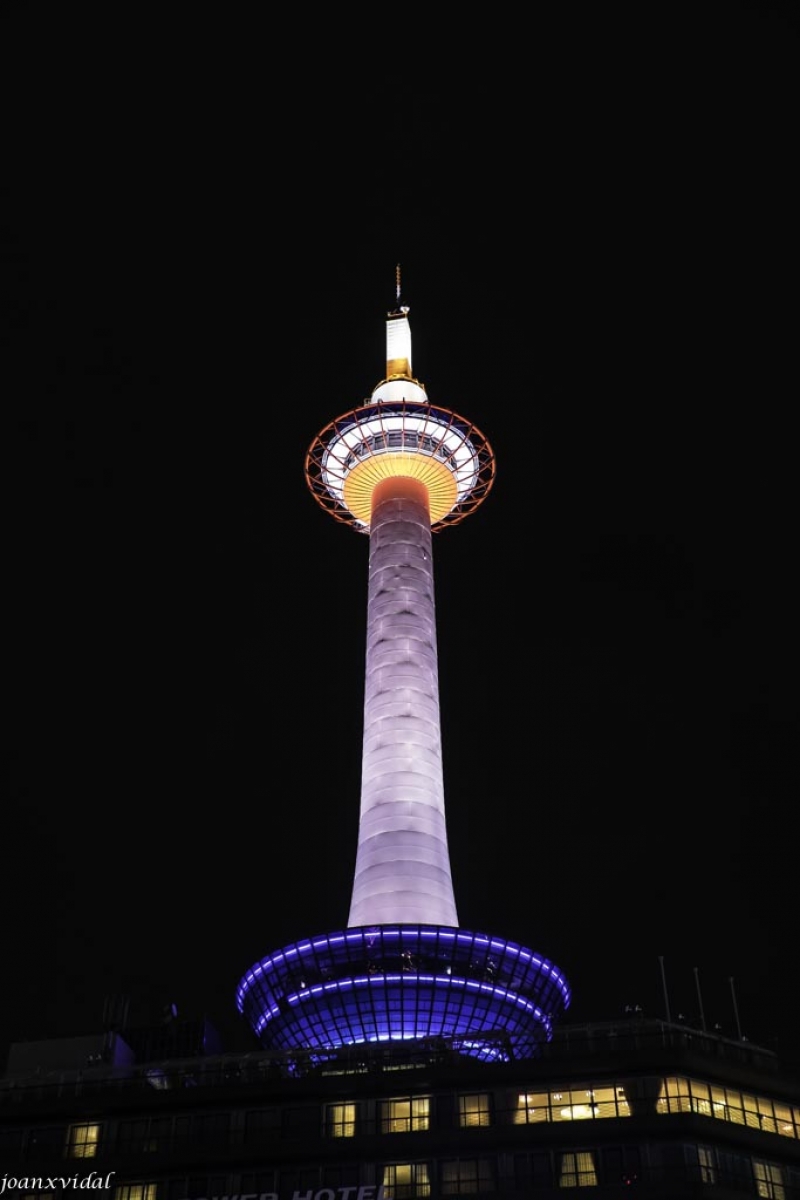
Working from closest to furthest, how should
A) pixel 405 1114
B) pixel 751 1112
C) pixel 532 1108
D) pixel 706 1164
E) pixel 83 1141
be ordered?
pixel 706 1164 → pixel 532 1108 → pixel 751 1112 → pixel 405 1114 → pixel 83 1141

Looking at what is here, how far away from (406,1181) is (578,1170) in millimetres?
9294

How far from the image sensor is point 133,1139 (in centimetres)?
8212

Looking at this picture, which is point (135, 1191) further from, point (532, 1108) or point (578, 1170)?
point (578, 1170)

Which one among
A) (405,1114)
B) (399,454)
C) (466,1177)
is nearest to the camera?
(466,1177)

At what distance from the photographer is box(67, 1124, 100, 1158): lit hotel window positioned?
8231cm

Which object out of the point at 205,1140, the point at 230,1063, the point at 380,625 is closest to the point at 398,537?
the point at 380,625

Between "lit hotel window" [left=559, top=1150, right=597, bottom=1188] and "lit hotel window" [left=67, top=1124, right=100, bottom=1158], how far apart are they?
27.0m

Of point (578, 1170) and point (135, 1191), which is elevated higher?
point (135, 1191)

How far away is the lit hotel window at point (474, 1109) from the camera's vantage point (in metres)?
78.5

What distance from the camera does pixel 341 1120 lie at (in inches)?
3150

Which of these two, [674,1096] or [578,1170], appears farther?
[674,1096]

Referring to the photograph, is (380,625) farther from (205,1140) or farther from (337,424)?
(205,1140)

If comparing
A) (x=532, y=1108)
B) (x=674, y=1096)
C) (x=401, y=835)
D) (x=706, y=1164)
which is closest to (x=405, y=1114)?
(x=532, y=1108)

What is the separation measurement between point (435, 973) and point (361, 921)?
11.0 metres
